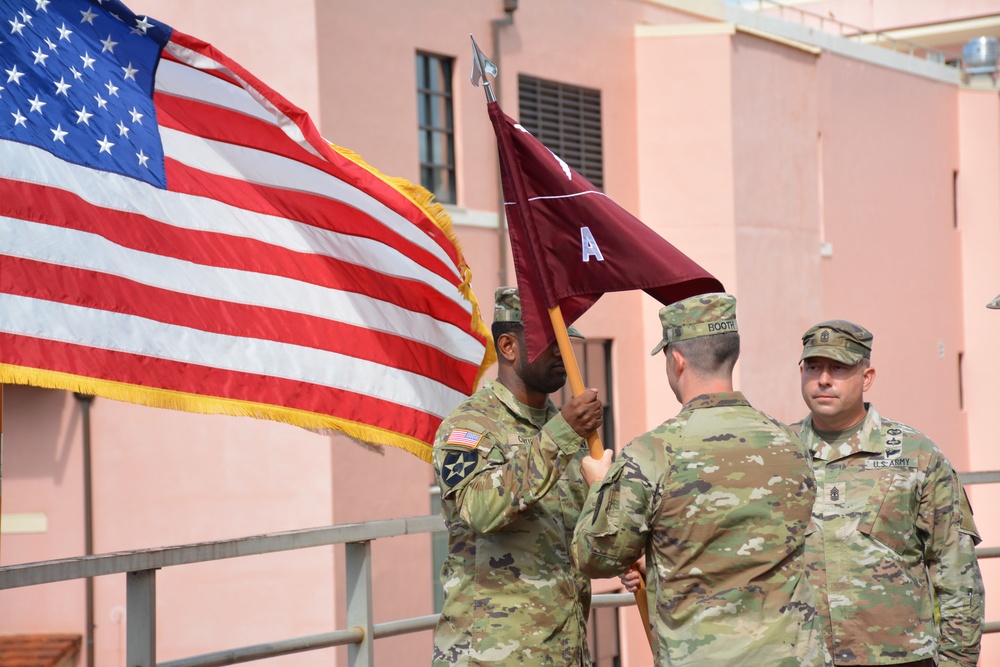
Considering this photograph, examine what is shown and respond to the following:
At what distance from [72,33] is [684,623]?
111 inches

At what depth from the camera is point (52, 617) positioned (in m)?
14.6

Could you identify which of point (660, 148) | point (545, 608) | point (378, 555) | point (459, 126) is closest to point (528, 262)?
point (545, 608)

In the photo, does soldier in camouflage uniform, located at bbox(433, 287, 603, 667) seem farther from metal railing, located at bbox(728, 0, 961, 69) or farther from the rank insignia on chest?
metal railing, located at bbox(728, 0, 961, 69)

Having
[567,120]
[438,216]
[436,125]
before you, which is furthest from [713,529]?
[567,120]

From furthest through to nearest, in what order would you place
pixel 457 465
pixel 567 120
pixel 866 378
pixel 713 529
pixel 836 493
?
pixel 567 120 < pixel 866 378 < pixel 836 493 < pixel 457 465 < pixel 713 529

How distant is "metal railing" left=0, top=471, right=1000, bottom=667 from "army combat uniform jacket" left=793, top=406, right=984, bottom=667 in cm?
87

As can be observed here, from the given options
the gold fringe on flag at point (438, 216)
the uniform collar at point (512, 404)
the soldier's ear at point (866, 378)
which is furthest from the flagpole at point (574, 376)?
the soldier's ear at point (866, 378)

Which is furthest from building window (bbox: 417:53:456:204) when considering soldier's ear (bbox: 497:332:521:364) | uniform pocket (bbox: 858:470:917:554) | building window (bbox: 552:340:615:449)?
soldier's ear (bbox: 497:332:521:364)

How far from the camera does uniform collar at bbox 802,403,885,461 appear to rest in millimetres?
4812

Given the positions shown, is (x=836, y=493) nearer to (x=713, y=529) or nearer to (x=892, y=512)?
(x=892, y=512)

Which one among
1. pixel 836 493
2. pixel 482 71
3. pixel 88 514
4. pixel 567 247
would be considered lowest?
pixel 88 514

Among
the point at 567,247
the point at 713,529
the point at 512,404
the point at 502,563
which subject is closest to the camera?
the point at 713,529

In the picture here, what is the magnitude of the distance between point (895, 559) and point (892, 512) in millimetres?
167

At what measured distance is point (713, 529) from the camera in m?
3.43
